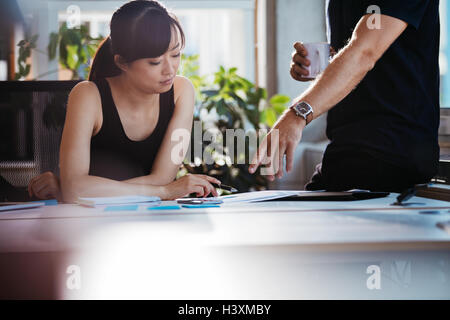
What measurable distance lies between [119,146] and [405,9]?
906 mm

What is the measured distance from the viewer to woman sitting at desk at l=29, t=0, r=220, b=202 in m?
1.43

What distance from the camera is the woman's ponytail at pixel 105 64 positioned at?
1.53 metres

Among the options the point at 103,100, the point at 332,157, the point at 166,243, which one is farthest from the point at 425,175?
the point at 103,100

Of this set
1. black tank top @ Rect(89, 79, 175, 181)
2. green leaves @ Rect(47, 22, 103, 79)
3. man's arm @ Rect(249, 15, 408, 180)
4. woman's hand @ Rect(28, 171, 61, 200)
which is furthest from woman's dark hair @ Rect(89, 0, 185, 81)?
green leaves @ Rect(47, 22, 103, 79)

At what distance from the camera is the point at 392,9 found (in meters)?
1.02

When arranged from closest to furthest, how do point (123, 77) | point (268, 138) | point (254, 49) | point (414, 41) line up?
point (268, 138), point (414, 41), point (123, 77), point (254, 49)

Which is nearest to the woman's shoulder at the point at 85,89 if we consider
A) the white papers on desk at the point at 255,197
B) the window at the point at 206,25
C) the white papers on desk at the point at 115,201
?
the white papers on desk at the point at 115,201

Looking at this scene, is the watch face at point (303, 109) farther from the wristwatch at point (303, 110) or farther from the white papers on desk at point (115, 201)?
the white papers on desk at point (115, 201)

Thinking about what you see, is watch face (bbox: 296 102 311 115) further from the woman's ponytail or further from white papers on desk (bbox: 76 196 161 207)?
the woman's ponytail

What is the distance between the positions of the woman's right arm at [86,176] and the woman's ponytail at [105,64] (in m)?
0.11

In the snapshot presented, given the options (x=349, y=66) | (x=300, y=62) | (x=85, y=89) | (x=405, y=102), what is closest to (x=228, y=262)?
(x=349, y=66)

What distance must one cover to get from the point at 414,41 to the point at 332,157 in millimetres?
365

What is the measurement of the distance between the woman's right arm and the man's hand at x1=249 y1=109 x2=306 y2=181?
368 mm

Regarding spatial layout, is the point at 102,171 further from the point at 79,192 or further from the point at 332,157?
the point at 332,157
